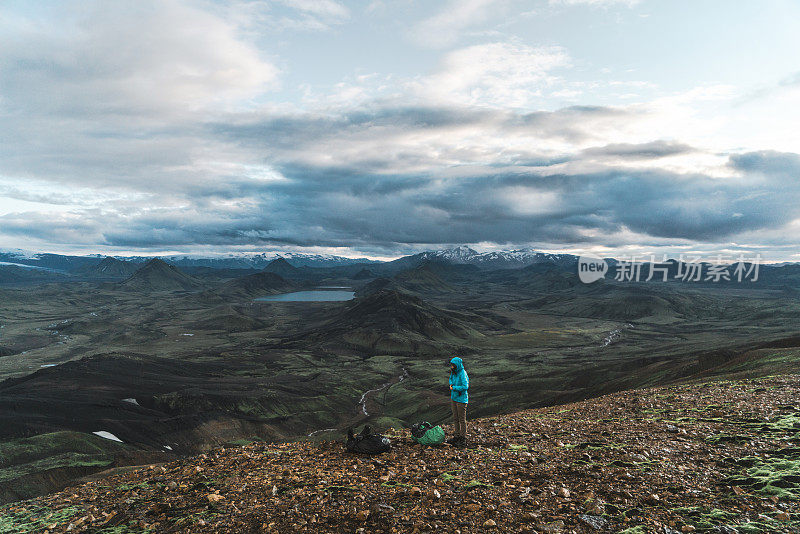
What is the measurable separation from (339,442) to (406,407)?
126 meters

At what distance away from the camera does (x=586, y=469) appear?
13.1m

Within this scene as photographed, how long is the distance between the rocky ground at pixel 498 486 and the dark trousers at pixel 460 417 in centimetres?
104

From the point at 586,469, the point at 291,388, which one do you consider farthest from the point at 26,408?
the point at 586,469

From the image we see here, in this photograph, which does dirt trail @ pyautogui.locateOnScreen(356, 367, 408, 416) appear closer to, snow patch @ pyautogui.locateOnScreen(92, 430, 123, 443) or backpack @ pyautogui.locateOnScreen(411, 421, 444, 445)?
snow patch @ pyautogui.locateOnScreen(92, 430, 123, 443)

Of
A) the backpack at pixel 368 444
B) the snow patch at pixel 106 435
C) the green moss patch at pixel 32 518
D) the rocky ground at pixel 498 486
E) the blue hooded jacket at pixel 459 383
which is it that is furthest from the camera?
the snow patch at pixel 106 435

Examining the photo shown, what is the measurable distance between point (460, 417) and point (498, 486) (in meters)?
5.59

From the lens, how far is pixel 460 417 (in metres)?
17.8

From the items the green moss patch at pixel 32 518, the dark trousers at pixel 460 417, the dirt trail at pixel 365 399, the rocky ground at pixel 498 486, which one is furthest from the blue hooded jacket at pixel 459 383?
the dirt trail at pixel 365 399

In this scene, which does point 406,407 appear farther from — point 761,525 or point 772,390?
point 761,525

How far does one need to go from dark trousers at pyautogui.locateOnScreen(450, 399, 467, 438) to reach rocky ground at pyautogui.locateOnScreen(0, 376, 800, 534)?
1.04 meters

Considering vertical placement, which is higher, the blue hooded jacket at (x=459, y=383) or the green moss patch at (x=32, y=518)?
the blue hooded jacket at (x=459, y=383)

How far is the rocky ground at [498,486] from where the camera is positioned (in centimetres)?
983

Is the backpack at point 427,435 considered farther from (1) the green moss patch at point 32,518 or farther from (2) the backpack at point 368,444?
(1) the green moss patch at point 32,518

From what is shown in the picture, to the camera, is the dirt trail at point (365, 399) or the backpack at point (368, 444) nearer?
the backpack at point (368, 444)
